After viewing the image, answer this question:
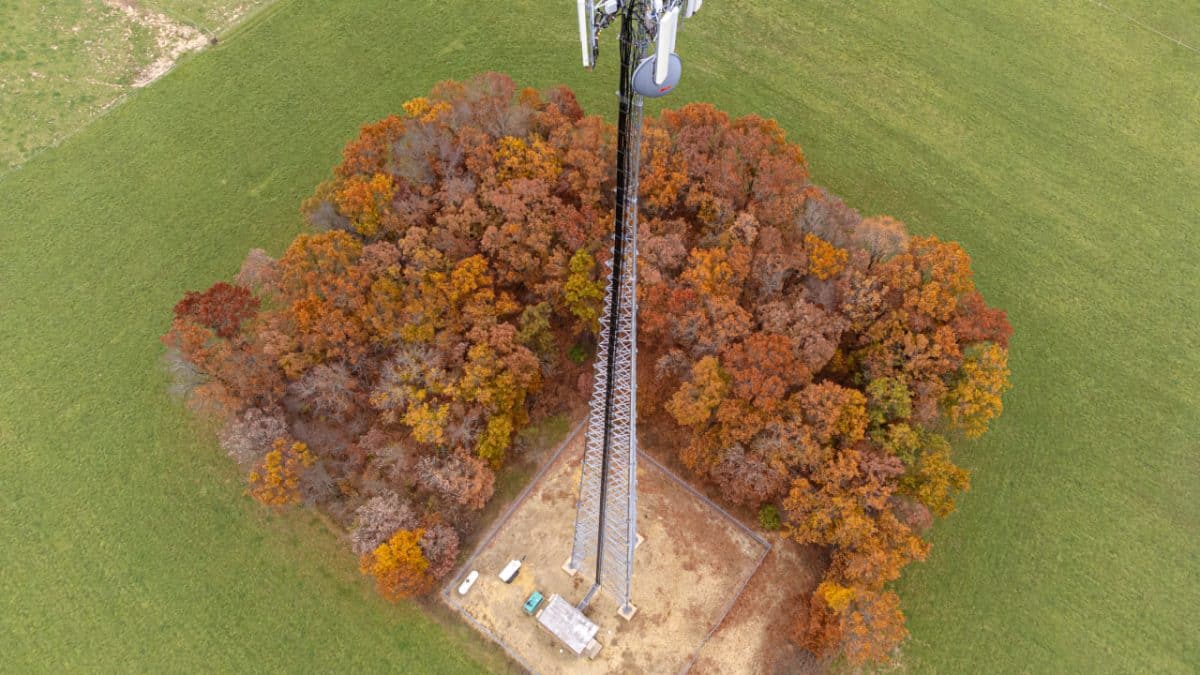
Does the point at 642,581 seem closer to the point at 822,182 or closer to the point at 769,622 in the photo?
the point at 769,622

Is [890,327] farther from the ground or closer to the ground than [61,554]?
farther from the ground

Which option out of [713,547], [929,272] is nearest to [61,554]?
[713,547]

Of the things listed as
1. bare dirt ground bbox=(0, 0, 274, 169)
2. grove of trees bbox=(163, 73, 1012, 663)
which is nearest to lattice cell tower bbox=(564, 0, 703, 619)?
grove of trees bbox=(163, 73, 1012, 663)

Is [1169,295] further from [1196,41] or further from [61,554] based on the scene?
[61,554]

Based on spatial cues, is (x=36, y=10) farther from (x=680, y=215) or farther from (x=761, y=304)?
(x=761, y=304)

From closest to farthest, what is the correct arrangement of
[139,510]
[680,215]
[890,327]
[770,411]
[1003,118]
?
1. [770,411]
2. [890,327]
3. [139,510]
4. [680,215]
5. [1003,118]

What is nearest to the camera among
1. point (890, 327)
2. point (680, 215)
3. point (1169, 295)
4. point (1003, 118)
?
point (890, 327)

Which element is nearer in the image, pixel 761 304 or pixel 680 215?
pixel 761 304

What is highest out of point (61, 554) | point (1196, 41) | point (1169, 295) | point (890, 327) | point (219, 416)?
point (1196, 41)
